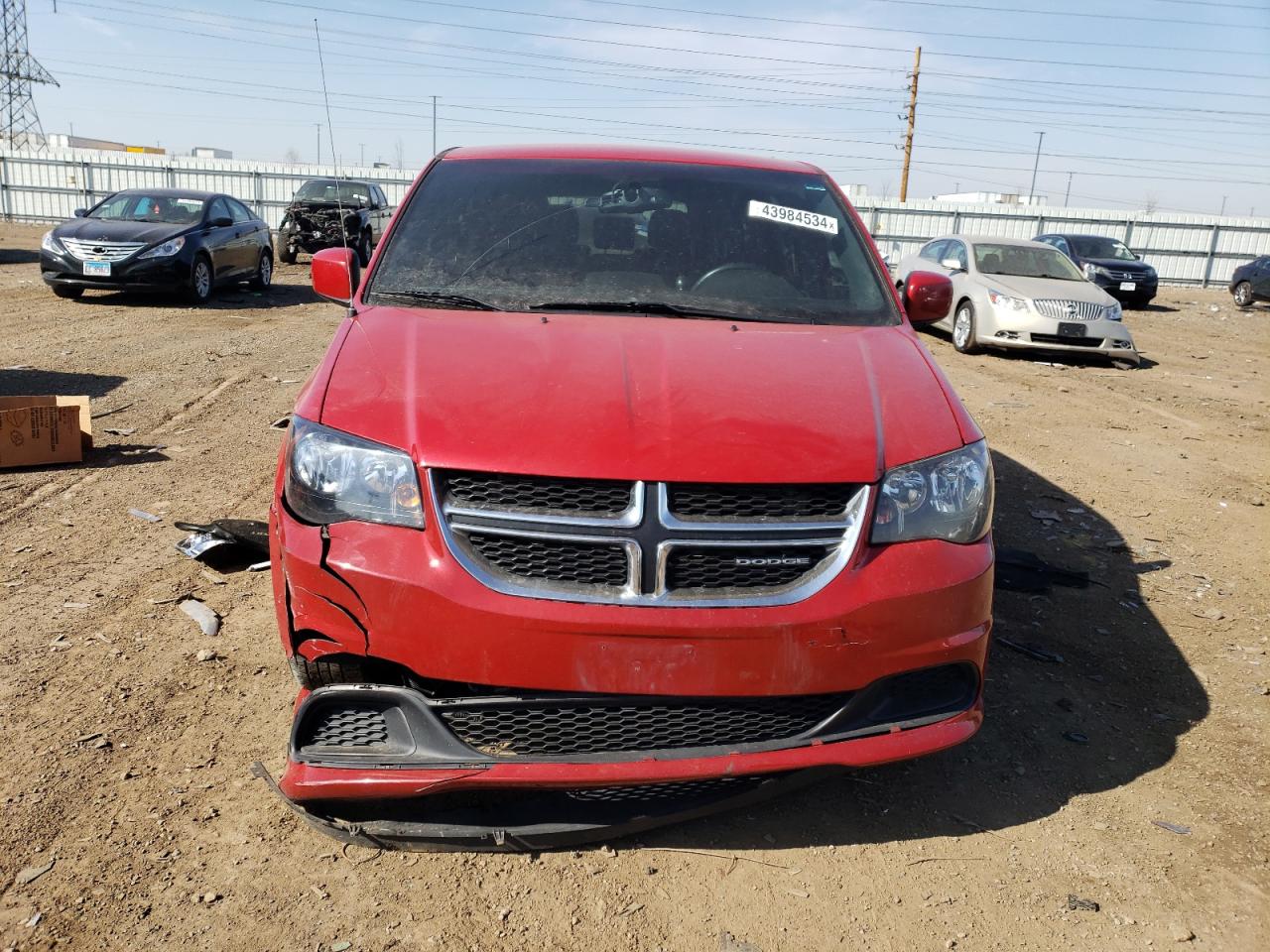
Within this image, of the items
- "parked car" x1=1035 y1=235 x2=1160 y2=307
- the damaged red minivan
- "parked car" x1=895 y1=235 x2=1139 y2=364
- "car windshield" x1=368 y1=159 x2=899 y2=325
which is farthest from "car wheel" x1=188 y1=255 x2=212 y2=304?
"parked car" x1=1035 y1=235 x2=1160 y2=307

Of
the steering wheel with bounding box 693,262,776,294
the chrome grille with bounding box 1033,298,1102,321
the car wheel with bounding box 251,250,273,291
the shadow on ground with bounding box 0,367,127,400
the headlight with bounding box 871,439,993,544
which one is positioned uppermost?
the steering wheel with bounding box 693,262,776,294

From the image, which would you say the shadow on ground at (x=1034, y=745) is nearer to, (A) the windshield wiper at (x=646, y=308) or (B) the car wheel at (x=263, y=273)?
(A) the windshield wiper at (x=646, y=308)

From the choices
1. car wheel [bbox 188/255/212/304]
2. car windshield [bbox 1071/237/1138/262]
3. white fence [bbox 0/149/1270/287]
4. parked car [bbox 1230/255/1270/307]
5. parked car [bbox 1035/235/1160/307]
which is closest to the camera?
car wheel [bbox 188/255/212/304]

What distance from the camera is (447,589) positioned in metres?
2.27

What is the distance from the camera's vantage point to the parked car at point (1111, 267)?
19734 mm

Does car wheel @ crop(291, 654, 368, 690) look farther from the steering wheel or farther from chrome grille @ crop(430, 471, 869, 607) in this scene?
the steering wheel

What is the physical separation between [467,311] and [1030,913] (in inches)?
91.0

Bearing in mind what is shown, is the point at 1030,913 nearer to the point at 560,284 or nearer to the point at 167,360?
the point at 560,284

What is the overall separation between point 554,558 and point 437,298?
4.43 ft

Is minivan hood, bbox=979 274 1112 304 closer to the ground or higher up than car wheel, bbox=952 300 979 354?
higher up

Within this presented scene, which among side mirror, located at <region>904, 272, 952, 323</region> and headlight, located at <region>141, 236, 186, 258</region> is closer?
side mirror, located at <region>904, 272, 952, 323</region>

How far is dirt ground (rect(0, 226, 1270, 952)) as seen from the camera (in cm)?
229

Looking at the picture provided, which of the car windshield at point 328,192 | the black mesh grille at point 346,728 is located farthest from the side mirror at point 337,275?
the car windshield at point 328,192

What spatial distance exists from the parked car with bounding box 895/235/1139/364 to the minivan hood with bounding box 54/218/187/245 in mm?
9482
